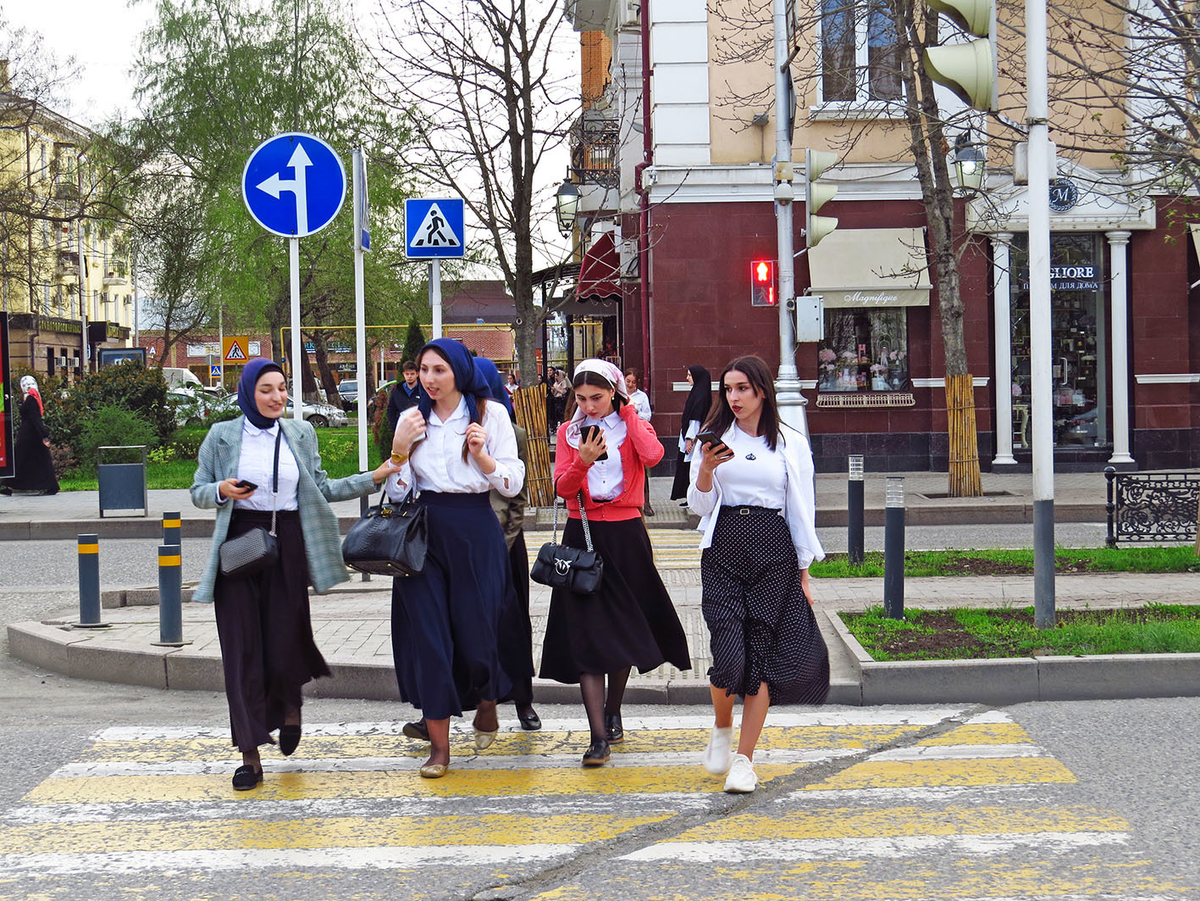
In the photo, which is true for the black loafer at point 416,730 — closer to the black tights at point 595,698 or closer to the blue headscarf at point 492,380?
the black tights at point 595,698

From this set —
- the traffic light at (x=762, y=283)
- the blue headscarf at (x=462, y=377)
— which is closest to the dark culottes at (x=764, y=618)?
the blue headscarf at (x=462, y=377)

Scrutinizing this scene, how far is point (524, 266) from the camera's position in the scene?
18250 mm

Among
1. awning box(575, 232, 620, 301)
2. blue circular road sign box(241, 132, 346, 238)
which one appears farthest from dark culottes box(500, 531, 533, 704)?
awning box(575, 232, 620, 301)

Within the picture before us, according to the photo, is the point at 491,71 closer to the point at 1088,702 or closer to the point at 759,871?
the point at 1088,702

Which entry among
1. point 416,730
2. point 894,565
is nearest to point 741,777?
point 416,730

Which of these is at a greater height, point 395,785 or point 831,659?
point 831,659

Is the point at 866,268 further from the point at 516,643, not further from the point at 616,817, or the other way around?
the point at 616,817

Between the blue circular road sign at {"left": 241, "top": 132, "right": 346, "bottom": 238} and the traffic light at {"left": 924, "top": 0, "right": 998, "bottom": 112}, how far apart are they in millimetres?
4089

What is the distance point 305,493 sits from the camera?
6.08 metres

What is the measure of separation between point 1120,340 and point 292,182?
52.6 ft

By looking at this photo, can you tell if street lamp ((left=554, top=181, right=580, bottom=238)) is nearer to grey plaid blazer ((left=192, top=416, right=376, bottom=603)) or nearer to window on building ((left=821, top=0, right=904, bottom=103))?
window on building ((left=821, top=0, right=904, bottom=103))

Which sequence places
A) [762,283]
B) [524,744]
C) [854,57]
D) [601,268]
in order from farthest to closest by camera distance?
[601,268], [854,57], [762,283], [524,744]

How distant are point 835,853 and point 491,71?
14290 millimetres

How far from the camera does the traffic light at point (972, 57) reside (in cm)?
799
